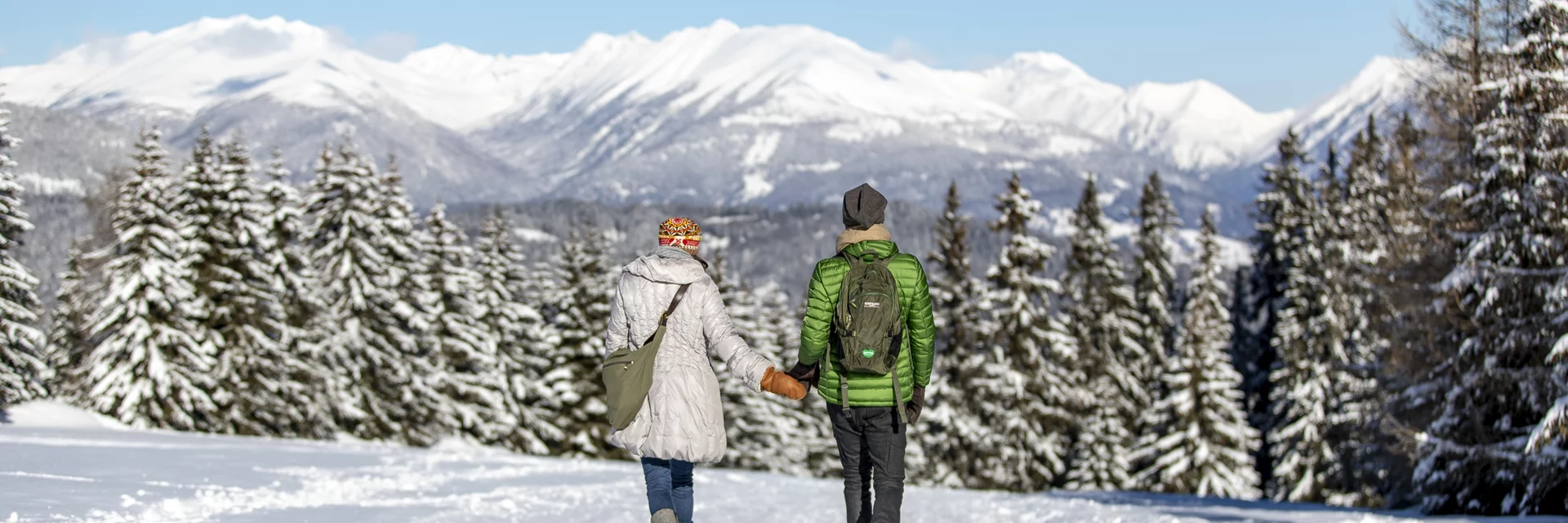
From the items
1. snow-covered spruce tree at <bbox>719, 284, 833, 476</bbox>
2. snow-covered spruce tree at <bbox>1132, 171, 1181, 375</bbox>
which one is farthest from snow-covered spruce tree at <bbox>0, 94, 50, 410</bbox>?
snow-covered spruce tree at <bbox>1132, 171, 1181, 375</bbox>

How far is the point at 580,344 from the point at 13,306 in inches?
585

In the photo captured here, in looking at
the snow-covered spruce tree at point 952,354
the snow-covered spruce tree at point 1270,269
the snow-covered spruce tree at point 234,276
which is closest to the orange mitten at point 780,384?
the snow-covered spruce tree at point 952,354

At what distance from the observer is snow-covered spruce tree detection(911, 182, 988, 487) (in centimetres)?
3397

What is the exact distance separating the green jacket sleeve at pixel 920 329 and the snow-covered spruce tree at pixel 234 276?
90.1 feet

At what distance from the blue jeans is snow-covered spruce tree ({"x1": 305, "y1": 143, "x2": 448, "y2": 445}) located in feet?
89.8

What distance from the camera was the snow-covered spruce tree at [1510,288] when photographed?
A: 18.0 m

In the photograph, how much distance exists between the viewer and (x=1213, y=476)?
111 ft

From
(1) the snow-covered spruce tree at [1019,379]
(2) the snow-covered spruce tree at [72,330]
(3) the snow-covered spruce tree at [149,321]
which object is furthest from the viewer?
(1) the snow-covered spruce tree at [1019,379]

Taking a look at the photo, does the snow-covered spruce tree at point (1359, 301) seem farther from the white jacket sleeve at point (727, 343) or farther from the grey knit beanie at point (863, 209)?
the white jacket sleeve at point (727, 343)

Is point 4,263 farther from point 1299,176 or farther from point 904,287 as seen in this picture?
point 1299,176

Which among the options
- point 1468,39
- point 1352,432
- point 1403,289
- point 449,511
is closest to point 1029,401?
point 1352,432

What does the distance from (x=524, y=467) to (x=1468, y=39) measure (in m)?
17.3

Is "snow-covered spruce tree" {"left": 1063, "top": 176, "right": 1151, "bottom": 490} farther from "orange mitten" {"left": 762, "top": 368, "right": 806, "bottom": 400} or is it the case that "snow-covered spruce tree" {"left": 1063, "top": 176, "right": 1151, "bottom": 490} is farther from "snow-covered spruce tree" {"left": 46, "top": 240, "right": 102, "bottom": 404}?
"orange mitten" {"left": 762, "top": 368, "right": 806, "bottom": 400}

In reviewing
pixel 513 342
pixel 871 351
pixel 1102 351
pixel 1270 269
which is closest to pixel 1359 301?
pixel 1270 269
